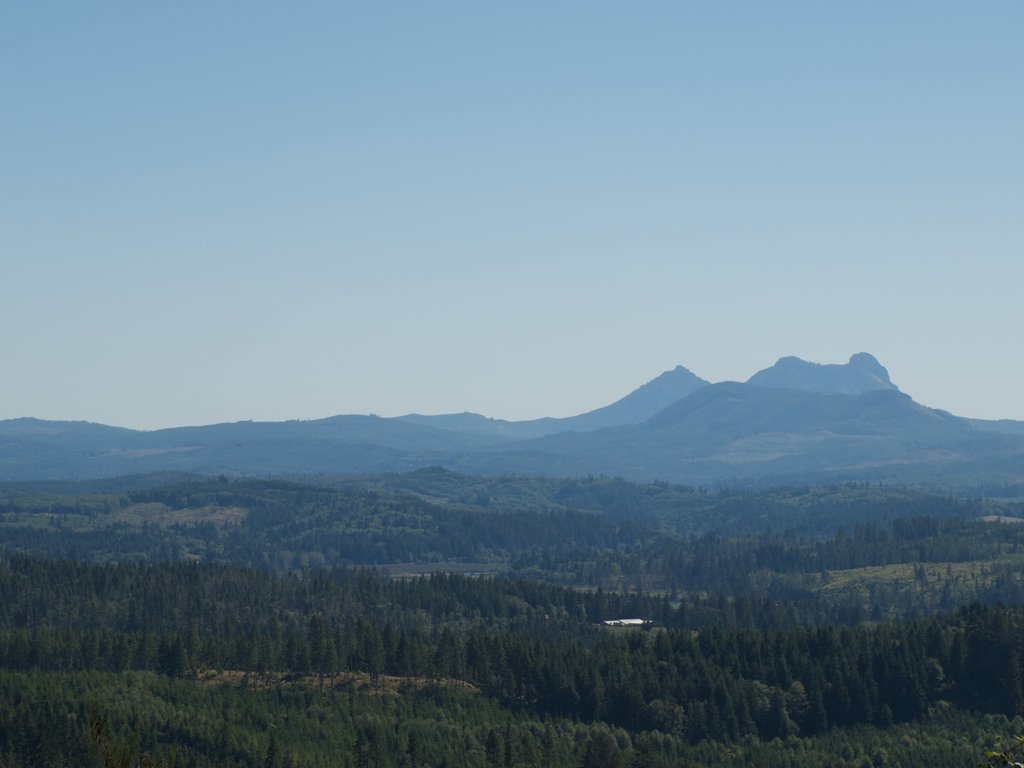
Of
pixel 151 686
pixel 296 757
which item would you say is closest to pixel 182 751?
pixel 296 757

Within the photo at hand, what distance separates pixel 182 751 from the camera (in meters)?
168

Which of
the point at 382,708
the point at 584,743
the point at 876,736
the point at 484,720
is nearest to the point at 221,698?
the point at 382,708

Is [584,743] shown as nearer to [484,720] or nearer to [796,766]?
[484,720]

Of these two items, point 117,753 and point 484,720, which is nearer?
point 117,753

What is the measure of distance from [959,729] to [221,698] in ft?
337

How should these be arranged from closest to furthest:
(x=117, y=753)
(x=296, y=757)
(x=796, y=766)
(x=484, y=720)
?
(x=117, y=753) → (x=296, y=757) → (x=796, y=766) → (x=484, y=720)

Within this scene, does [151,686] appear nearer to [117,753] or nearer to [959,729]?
[117,753]

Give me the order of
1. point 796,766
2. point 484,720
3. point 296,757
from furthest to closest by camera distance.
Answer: point 484,720
point 796,766
point 296,757

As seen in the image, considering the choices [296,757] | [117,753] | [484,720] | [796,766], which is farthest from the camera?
[484,720]

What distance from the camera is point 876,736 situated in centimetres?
19700

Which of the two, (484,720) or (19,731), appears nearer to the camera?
(19,731)

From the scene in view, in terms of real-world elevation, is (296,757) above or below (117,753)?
below

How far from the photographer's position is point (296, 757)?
165m

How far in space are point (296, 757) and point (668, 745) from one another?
57045 millimetres
